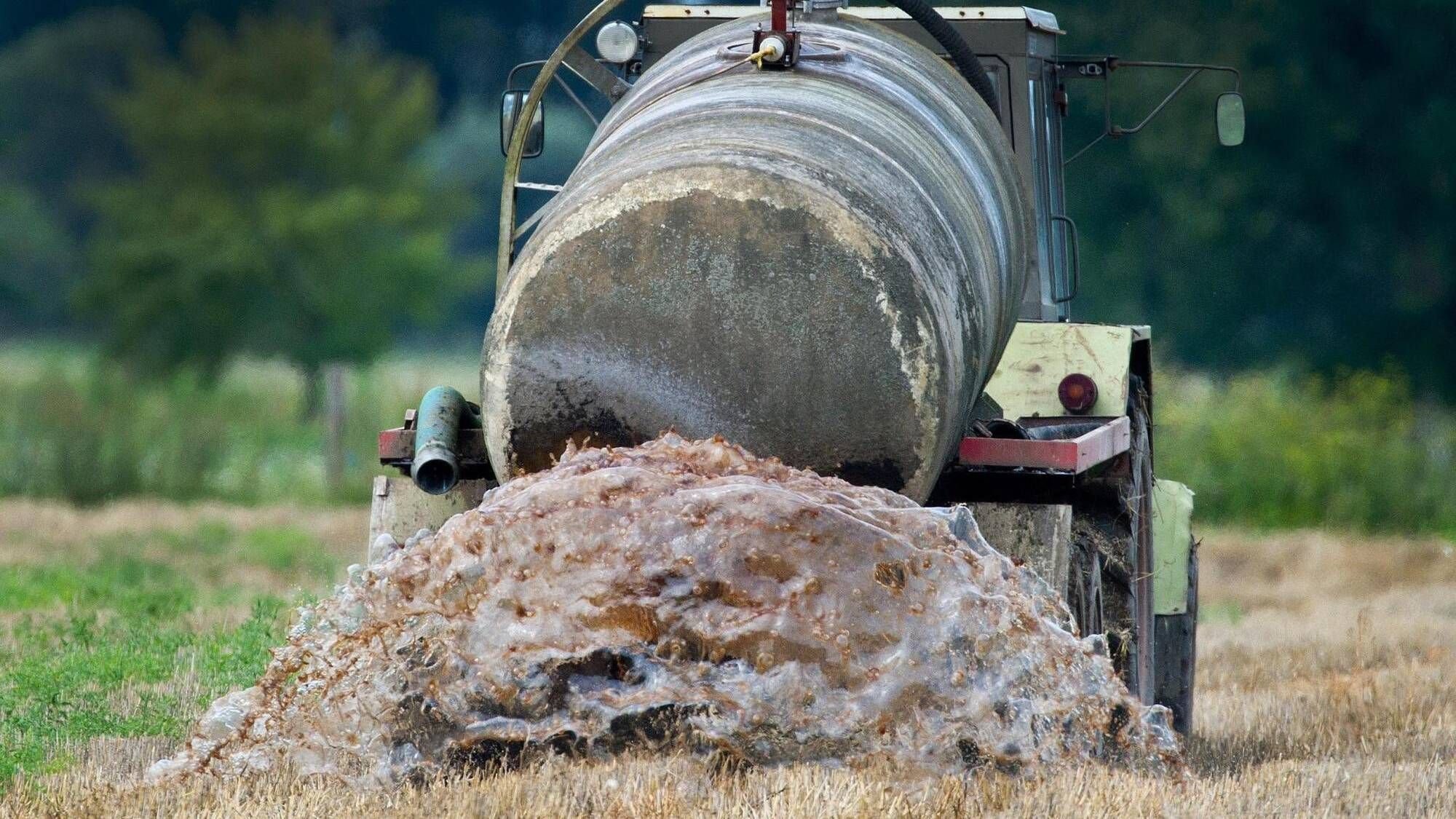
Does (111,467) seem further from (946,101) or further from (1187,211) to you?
(1187,211)

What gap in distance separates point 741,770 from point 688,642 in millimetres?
313

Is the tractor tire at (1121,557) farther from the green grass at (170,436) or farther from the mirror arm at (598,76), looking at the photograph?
the green grass at (170,436)

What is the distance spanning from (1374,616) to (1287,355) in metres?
13.0

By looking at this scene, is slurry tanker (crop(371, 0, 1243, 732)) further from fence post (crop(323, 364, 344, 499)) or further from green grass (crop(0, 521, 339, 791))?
fence post (crop(323, 364, 344, 499))

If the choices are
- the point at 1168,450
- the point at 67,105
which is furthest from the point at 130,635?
the point at 67,105

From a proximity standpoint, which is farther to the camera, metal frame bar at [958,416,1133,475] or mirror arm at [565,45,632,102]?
mirror arm at [565,45,632,102]

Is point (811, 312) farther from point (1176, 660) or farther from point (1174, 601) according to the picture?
point (1176, 660)

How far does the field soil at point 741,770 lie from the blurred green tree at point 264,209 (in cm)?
754

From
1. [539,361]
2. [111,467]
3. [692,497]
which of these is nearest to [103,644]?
[539,361]

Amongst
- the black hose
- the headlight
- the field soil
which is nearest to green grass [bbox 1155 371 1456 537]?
the field soil

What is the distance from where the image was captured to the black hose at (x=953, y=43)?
6.38 metres

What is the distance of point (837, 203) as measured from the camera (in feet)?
16.2

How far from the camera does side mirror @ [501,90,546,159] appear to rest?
690 cm

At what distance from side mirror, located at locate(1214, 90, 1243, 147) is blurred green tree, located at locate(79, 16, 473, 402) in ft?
53.1
